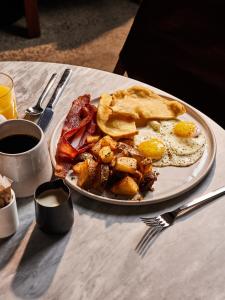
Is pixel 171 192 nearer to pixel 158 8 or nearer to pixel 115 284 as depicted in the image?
pixel 115 284

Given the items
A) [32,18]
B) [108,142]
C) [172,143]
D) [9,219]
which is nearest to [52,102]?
[108,142]

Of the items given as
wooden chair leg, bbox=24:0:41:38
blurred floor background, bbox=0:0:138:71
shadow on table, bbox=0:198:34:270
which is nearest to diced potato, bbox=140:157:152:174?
shadow on table, bbox=0:198:34:270

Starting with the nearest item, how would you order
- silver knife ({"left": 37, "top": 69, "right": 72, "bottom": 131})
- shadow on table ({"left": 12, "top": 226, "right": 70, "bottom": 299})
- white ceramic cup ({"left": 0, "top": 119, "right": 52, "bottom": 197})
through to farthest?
shadow on table ({"left": 12, "top": 226, "right": 70, "bottom": 299}), white ceramic cup ({"left": 0, "top": 119, "right": 52, "bottom": 197}), silver knife ({"left": 37, "top": 69, "right": 72, "bottom": 131})

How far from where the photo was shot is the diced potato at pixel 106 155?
137cm

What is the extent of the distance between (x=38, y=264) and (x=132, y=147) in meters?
0.46

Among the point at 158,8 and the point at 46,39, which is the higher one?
the point at 158,8

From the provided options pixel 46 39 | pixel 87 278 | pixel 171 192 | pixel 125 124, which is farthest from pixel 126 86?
pixel 46 39

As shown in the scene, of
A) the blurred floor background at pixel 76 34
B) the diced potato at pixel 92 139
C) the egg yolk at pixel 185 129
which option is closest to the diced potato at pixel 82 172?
the diced potato at pixel 92 139

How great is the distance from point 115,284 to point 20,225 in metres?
0.31

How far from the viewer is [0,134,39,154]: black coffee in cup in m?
1.31

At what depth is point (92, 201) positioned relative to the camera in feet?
4.49

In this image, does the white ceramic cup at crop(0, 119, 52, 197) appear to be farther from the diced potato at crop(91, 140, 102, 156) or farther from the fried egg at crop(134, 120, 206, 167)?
the fried egg at crop(134, 120, 206, 167)

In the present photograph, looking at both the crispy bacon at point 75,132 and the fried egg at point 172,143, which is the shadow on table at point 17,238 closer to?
the crispy bacon at point 75,132

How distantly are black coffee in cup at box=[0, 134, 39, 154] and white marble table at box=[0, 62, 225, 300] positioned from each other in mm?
153
